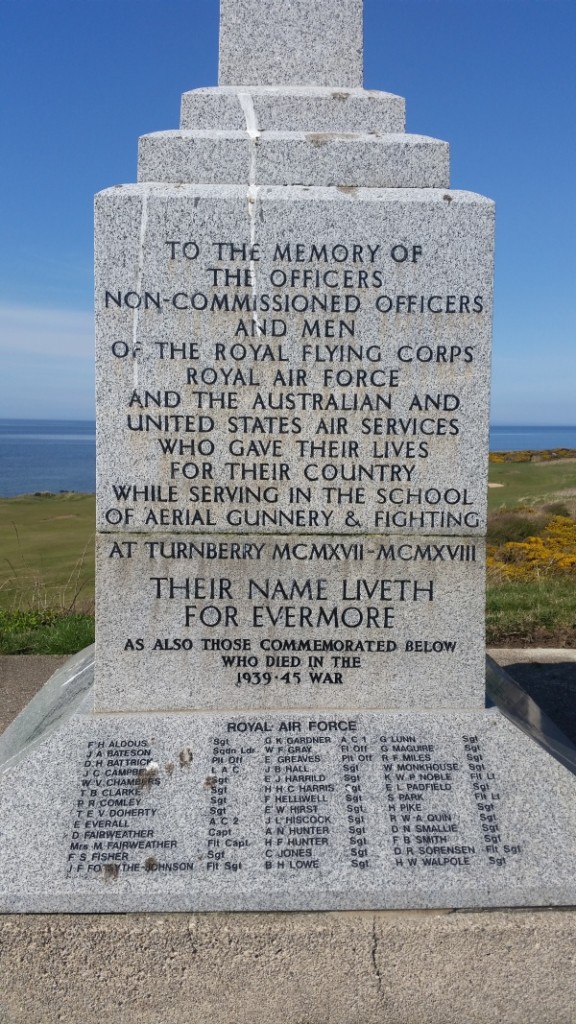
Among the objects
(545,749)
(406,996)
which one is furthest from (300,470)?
(406,996)

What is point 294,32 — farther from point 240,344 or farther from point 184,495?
point 184,495

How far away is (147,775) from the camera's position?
3041mm

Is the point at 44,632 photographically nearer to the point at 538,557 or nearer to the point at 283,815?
the point at 283,815

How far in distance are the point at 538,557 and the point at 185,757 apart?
8.39m

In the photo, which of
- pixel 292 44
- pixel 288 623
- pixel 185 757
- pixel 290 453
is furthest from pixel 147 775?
pixel 292 44

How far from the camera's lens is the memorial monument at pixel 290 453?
3291 millimetres

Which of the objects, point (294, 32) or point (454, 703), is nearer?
point (454, 703)

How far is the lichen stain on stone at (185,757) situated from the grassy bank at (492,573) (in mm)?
3253

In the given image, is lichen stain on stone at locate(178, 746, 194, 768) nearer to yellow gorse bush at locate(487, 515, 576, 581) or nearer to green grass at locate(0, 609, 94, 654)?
green grass at locate(0, 609, 94, 654)

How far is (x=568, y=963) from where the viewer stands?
2.68 metres

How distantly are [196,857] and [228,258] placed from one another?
241cm

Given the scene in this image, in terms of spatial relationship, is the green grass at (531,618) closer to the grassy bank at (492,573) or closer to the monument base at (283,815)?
the grassy bank at (492,573)

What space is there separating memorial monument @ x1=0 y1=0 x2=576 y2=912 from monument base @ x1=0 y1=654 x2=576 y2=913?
2 cm

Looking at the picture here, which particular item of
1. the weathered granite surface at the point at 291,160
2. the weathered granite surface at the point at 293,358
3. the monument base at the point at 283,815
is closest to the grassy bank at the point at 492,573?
the monument base at the point at 283,815
